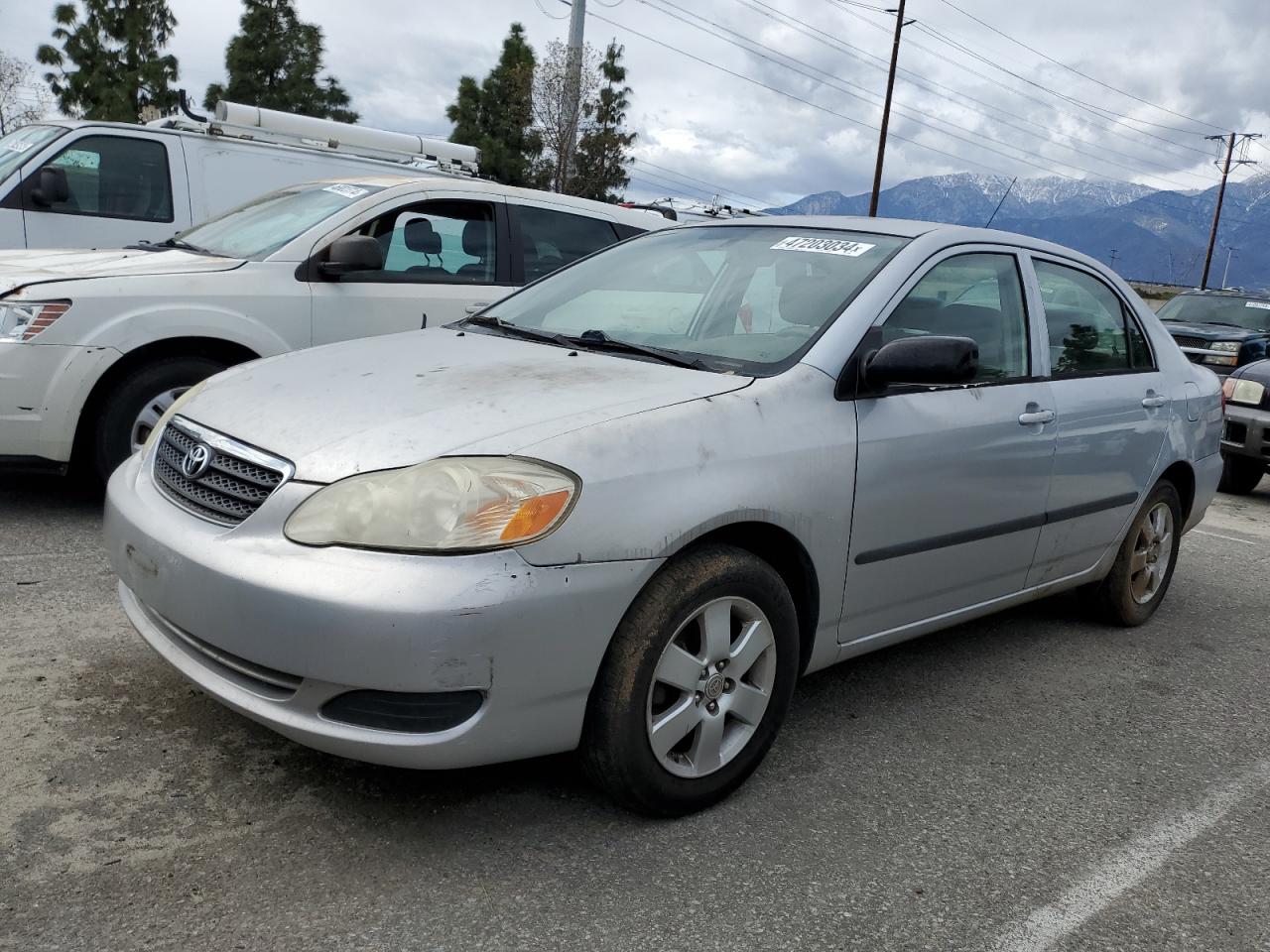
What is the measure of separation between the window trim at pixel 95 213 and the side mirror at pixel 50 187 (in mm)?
34

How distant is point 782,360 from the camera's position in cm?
302

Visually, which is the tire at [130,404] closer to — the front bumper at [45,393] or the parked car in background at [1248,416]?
the front bumper at [45,393]

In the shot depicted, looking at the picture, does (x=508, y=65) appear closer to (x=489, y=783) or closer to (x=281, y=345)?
(x=281, y=345)

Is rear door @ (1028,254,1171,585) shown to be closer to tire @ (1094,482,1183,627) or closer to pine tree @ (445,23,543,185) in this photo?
tire @ (1094,482,1183,627)

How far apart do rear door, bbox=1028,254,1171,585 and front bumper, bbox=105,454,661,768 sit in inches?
81.8

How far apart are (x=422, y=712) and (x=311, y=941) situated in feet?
1.58

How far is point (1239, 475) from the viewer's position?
9.05 meters

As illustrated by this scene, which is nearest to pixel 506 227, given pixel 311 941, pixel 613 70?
pixel 311 941

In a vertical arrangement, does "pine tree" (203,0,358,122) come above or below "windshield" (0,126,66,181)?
above

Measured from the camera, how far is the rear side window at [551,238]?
239 inches

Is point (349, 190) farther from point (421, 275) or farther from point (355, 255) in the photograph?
point (355, 255)

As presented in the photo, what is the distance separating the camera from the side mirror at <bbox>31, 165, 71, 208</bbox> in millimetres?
6816

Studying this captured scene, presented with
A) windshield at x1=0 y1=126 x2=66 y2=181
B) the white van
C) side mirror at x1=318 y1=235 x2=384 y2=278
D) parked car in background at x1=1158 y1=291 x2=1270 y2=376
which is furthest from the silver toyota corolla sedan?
parked car in background at x1=1158 y1=291 x2=1270 y2=376

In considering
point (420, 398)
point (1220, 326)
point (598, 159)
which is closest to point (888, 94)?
point (598, 159)
